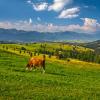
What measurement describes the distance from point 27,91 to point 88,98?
5.02m

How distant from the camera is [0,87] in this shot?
1046 inches

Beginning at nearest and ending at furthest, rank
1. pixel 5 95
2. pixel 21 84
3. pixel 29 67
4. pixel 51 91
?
1. pixel 5 95
2. pixel 51 91
3. pixel 21 84
4. pixel 29 67

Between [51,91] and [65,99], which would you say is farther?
[51,91]

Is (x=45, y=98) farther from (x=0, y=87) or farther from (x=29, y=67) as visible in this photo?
(x=29, y=67)

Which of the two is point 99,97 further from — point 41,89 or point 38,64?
point 38,64

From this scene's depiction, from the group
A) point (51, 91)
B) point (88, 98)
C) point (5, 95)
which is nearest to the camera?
point (5, 95)

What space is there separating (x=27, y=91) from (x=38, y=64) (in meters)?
25.6

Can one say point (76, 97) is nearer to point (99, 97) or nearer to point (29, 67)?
point (99, 97)

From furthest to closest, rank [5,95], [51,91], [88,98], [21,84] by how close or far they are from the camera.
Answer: [21,84] → [51,91] → [88,98] → [5,95]

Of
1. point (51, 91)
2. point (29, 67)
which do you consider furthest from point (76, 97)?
point (29, 67)

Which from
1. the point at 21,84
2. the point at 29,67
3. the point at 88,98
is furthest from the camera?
the point at 29,67

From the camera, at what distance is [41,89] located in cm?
2811

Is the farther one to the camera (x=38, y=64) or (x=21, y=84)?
(x=38, y=64)

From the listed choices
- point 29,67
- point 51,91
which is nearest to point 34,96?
point 51,91
